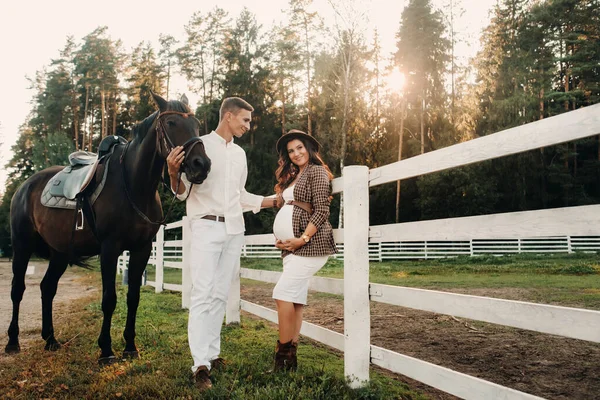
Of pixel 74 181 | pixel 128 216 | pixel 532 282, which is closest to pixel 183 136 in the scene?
pixel 128 216

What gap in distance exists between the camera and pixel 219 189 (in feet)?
10.3

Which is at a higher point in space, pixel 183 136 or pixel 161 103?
pixel 161 103

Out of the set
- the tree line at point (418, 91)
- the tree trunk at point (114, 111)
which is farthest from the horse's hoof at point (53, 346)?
the tree trunk at point (114, 111)

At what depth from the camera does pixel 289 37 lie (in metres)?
25.0

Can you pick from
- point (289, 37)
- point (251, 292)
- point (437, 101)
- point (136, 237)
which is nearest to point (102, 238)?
point (136, 237)

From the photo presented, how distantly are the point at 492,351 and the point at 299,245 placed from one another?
223 centimetres

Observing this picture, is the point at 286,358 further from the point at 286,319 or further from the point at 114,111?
the point at 114,111

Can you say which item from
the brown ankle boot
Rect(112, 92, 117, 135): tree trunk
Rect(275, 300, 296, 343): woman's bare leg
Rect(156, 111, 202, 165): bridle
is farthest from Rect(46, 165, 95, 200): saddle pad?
Rect(112, 92, 117, 135): tree trunk

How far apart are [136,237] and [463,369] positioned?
9.74 ft

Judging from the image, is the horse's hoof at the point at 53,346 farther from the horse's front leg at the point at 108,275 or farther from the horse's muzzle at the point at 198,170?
the horse's muzzle at the point at 198,170

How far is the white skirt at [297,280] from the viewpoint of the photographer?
2.94m

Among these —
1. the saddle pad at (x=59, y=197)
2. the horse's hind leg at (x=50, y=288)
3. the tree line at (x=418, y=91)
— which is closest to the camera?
the saddle pad at (x=59, y=197)

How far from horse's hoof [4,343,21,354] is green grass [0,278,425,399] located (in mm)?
89

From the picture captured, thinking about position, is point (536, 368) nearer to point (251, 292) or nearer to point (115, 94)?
point (251, 292)
